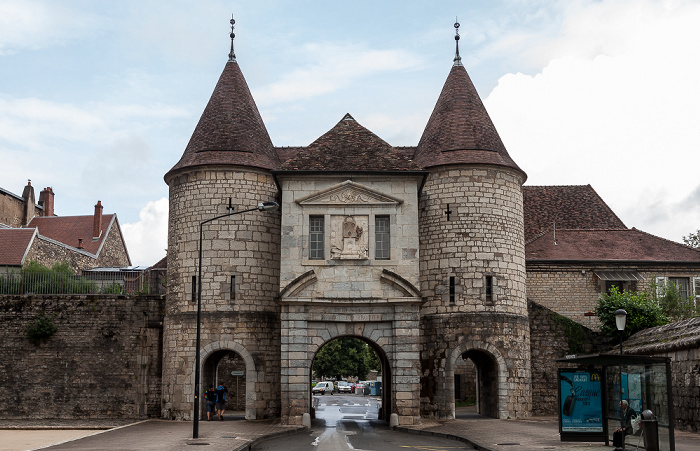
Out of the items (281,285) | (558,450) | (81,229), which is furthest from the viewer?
(81,229)

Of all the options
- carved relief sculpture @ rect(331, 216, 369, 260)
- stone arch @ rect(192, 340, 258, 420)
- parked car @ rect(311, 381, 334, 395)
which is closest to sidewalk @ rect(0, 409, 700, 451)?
stone arch @ rect(192, 340, 258, 420)

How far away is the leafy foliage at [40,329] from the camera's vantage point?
31.8 meters

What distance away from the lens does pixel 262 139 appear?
31.9 m

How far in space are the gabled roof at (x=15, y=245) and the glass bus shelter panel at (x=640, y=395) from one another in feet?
110

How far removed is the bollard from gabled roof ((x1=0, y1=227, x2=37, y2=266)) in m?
35.5

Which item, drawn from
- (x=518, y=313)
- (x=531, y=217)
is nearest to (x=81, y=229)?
(x=531, y=217)

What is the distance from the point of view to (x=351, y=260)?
1088 inches

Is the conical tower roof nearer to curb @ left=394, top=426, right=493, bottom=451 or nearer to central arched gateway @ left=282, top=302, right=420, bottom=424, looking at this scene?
central arched gateway @ left=282, top=302, right=420, bottom=424

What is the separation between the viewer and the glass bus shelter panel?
50.4 feet

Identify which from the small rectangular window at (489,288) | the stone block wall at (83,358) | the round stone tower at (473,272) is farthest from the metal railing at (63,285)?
the small rectangular window at (489,288)

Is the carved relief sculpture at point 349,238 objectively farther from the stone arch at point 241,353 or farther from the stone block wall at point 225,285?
the stone arch at point 241,353

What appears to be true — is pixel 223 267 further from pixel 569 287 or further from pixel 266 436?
pixel 569 287

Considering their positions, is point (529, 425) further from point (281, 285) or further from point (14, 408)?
point (14, 408)

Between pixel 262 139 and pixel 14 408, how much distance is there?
14746mm
